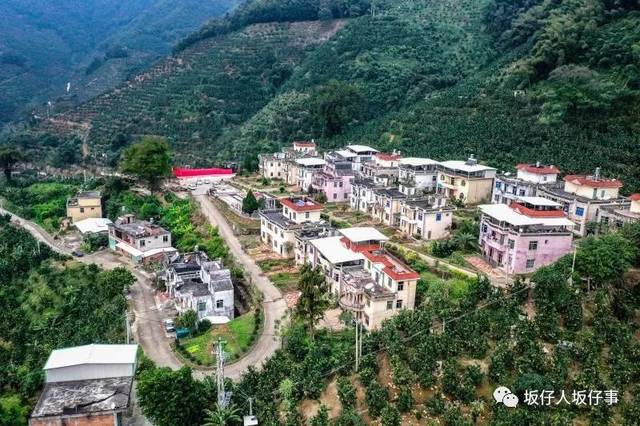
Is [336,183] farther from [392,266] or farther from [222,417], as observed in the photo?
[222,417]

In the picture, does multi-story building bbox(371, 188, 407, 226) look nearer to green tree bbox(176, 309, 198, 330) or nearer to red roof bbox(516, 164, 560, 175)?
red roof bbox(516, 164, 560, 175)

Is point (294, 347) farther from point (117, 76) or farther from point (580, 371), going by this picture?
point (117, 76)

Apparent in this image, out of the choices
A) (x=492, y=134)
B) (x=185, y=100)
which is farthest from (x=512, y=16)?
(x=185, y=100)

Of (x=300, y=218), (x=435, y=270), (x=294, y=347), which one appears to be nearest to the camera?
(x=294, y=347)

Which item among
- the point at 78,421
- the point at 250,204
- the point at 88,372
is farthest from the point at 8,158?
the point at 78,421

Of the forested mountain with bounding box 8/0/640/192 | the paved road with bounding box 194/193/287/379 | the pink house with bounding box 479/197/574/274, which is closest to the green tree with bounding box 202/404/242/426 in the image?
the paved road with bounding box 194/193/287/379

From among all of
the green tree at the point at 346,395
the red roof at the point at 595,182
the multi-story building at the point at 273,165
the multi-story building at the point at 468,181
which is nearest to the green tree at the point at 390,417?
the green tree at the point at 346,395
